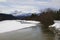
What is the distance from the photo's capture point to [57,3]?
4.08 meters

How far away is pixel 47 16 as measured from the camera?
12.2 ft

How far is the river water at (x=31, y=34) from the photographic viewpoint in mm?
3543

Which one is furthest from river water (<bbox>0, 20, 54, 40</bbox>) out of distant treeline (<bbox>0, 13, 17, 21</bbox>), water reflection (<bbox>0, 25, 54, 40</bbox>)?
distant treeline (<bbox>0, 13, 17, 21</bbox>)

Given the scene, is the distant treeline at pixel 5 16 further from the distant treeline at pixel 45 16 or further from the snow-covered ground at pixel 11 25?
the snow-covered ground at pixel 11 25

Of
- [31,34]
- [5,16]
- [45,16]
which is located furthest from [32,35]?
[5,16]

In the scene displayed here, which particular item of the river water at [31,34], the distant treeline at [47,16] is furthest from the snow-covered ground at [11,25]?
the distant treeline at [47,16]

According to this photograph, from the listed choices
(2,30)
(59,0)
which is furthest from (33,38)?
(59,0)

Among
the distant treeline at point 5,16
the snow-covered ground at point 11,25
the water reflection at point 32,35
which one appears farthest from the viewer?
the snow-covered ground at point 11,25

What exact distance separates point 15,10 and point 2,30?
72 centimetres

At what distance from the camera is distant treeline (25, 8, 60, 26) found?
355cm

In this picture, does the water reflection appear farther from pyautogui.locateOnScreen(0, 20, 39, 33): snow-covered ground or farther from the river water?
pyautogui.locateOnScreen(0, 20, 39, 33): snow-covered ground

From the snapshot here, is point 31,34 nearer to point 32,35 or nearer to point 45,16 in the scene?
point 32,35

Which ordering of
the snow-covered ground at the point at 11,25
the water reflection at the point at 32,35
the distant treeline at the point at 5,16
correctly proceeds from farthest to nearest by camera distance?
the snow-covered ground at the point at 11,25 → the distant treeline at the point at 5,16 → the water reflection at the point at 32,35

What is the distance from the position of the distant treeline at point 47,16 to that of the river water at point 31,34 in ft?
0.84
